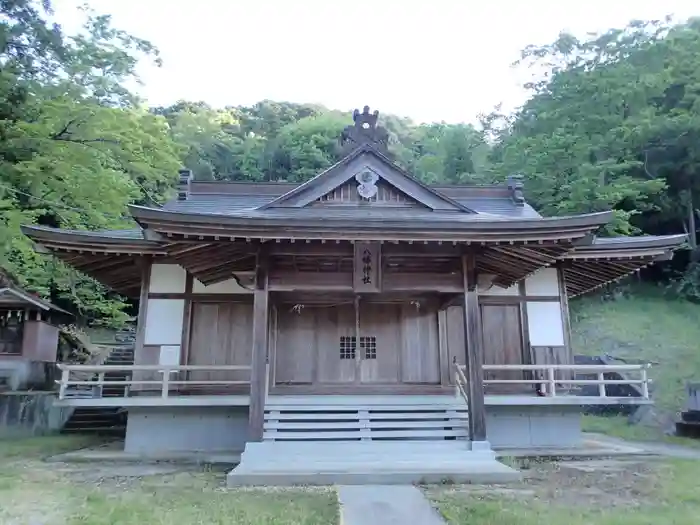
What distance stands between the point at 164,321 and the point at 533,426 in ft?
27.2

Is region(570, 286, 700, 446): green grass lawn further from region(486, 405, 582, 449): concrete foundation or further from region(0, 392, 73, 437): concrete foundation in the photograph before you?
region(0, 392, 73, 437): concrete foundation

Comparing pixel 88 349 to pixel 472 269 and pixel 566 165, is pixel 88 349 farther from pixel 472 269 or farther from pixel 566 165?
pixel 566 165

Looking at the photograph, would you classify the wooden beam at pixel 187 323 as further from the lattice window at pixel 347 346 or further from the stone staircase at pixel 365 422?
the lattice window at pixel 347 346

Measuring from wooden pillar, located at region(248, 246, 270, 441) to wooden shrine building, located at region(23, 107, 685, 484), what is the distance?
0.03 m

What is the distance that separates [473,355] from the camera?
916 centimetres

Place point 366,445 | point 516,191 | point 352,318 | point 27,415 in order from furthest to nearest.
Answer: point 516,191, point 27,415, point 352,318, point 366,445

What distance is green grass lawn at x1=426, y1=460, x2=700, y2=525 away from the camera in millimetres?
5539

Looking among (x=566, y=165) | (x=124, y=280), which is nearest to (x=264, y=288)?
(x=124, y=280)

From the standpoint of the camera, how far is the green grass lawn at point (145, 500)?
18.3 ft

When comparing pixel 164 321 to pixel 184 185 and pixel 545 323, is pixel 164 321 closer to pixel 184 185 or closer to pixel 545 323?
pixel 184 185

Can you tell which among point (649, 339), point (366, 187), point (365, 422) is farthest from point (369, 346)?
point (649, 339)

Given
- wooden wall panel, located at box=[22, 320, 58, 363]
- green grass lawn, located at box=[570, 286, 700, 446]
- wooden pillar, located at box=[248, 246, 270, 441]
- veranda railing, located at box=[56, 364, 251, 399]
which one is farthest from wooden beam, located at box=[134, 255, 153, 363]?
green grass lawn, located at box=[570, 286, 700, 446]

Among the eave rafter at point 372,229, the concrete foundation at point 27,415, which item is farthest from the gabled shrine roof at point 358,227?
the concrete foundation at point 27,415

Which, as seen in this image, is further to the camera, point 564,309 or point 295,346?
point 564,309
